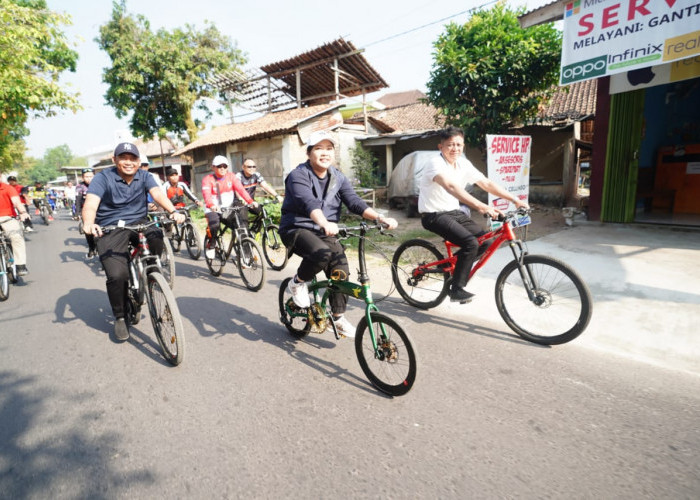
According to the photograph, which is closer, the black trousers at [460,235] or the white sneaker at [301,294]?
the white sneaker at [301,294]

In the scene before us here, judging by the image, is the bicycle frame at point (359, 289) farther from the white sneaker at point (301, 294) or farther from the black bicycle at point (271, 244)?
the black bicycle at point (271, 244)

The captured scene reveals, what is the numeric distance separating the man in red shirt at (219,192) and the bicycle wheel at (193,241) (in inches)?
62.3

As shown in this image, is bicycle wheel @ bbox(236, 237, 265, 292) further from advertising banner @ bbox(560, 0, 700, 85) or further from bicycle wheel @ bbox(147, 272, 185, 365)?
advertising banner @ bbox(560, 0, 700, 85)

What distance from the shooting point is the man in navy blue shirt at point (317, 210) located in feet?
9.88

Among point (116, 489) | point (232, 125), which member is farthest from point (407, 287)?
point (232, 125)

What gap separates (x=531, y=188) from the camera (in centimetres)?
1480

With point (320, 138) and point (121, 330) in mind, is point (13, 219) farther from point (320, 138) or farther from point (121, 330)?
point (320, 138)

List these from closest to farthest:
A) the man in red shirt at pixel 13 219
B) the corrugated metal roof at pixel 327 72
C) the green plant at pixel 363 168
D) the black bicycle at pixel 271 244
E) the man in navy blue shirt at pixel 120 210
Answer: the man in navy blue shirt at pixel 120 210, the man in red shirt at pixel 13 219, the black bicycle at pixel 271 244, the corrugated metal roof at pixel 327 72, the green plant at pixel 363 168

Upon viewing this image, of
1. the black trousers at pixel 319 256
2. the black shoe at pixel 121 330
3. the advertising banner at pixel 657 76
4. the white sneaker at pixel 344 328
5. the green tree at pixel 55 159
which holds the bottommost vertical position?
the black shoe at pixel 121 330

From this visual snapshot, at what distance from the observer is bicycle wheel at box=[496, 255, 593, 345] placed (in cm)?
321

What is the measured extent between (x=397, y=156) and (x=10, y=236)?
52.7 feet

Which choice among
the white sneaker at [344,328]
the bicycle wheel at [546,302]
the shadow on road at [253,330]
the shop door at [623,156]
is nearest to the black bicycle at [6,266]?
the shadow on road at [253,330]

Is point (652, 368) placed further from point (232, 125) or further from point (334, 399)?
point (232, 125)

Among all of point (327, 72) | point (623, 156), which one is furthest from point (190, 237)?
point (327, 72)
